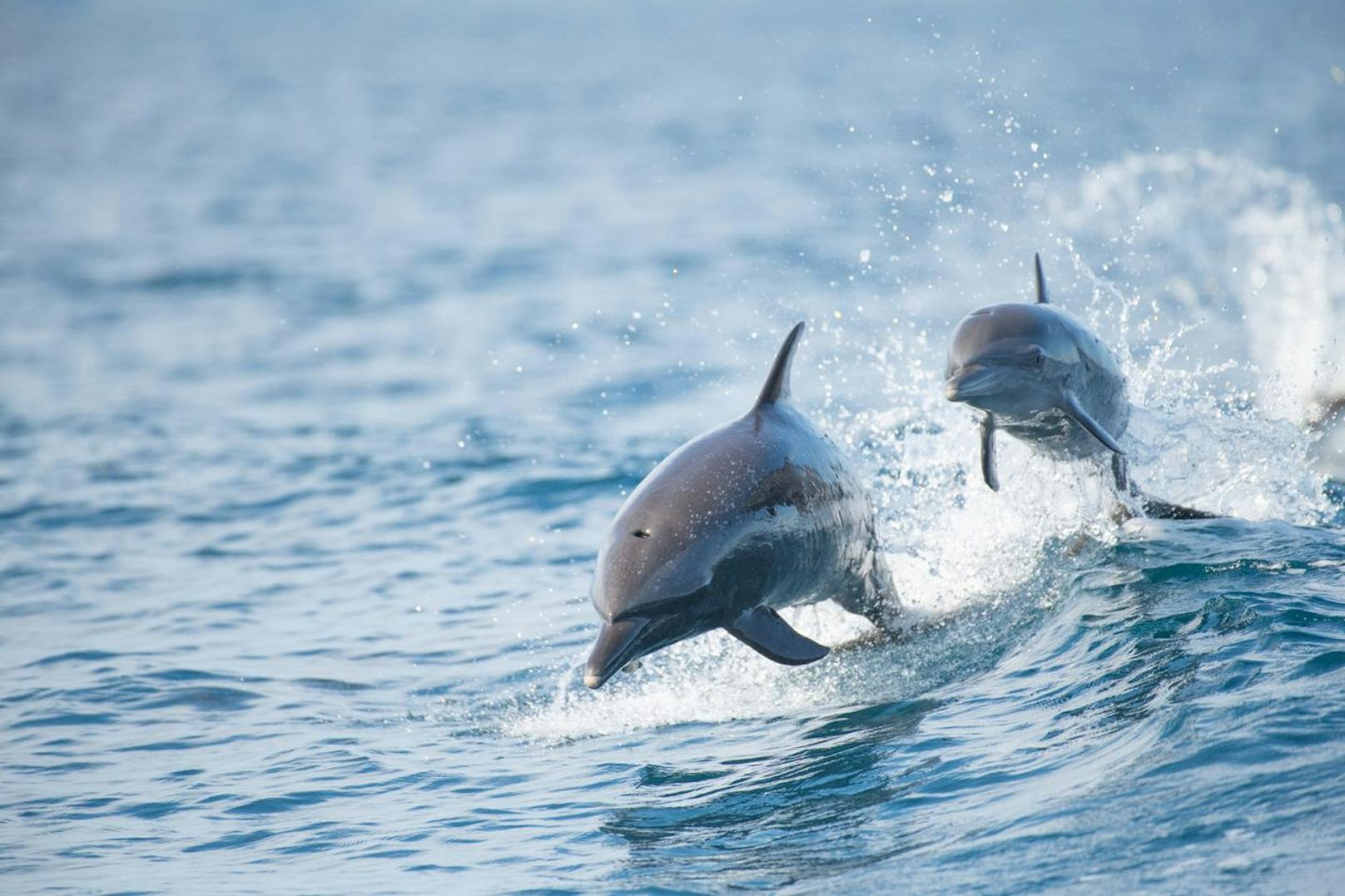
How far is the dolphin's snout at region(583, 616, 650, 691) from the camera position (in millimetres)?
7773

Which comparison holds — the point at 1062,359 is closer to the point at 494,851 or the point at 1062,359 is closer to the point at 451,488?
the point at 494,851

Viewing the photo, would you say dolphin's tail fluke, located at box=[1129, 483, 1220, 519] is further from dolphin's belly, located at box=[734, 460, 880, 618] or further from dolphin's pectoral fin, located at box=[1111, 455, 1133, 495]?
dolphin's belly, located at box=[734, 460, 880, 618]

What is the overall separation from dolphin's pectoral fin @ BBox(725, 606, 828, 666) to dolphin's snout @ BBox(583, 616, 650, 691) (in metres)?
0.64

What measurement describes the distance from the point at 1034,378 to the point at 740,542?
2343 millimetres

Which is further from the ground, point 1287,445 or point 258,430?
point 258,430

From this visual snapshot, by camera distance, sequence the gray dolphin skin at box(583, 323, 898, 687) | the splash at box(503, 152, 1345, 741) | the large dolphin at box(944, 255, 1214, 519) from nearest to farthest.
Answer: the gray dolphin skin at box(583, 323, 898, 687), the large dolphin at box(944, 255, 1214, 519), the splash at box(503, 152, 1345, 741)

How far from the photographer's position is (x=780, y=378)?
9.57m

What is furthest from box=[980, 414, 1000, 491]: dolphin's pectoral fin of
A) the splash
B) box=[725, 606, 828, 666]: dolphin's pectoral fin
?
box=[725, 606, 828, 666]: dolphin's pectoral fin

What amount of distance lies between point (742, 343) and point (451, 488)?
7554 mm

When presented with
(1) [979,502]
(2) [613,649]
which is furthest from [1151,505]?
(2) [613,649]

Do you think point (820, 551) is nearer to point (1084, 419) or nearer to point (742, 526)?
point (742, 526)

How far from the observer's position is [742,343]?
942 inches

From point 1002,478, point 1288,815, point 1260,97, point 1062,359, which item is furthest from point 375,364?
point 1260,97

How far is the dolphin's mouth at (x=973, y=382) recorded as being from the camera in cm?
935
